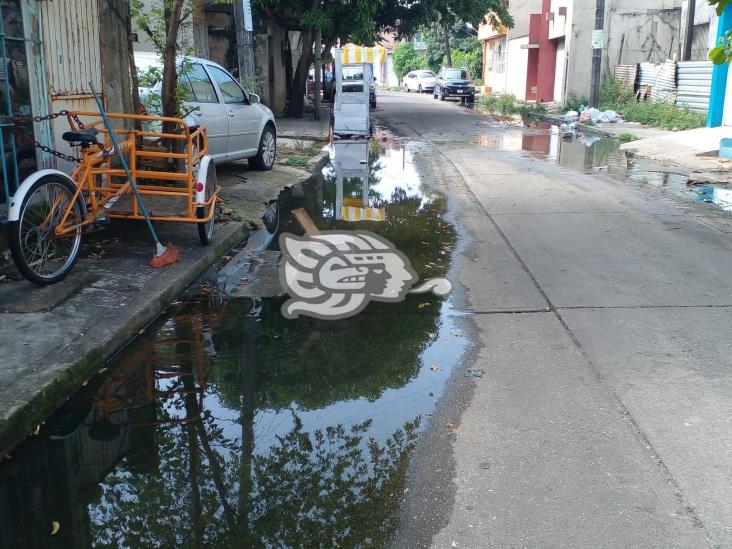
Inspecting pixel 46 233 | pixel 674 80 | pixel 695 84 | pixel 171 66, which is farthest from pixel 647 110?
pixel 46 233

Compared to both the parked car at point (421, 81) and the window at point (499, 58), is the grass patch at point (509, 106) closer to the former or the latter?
the window at point (499, 58)

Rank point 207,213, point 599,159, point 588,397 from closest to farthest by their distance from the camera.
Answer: point 588,397
point 207,213
point 599,159

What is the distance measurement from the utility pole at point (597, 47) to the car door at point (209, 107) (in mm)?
16757

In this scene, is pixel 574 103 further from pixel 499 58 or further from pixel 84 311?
pixel 84 311

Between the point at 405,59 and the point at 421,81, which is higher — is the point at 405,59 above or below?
above

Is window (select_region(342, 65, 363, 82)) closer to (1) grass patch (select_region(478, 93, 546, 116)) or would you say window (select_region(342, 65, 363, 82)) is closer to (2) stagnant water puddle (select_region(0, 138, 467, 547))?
(1) grass patch (select_region(478, 93, 546, 116))

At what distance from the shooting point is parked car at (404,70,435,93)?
165ft

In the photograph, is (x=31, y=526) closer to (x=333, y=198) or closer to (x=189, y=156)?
(x=189, y=156)

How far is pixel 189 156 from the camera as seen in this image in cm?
692

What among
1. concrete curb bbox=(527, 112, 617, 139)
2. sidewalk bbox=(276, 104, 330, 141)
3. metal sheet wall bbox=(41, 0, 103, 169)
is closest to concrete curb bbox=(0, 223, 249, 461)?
metal sheet wall bbox=(41, 0, 103, 169)

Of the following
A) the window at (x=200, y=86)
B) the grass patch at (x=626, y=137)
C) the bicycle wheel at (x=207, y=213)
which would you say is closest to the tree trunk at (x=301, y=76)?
the grass patch at (x=626, y=137)

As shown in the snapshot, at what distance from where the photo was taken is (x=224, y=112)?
428 inches

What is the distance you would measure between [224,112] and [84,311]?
618 centimetres

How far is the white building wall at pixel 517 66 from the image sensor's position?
3831 cm
